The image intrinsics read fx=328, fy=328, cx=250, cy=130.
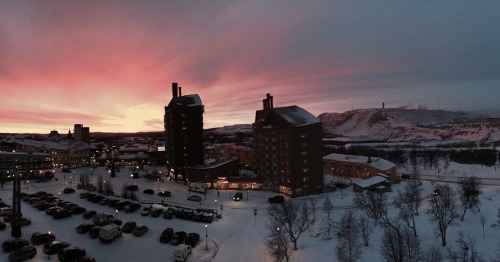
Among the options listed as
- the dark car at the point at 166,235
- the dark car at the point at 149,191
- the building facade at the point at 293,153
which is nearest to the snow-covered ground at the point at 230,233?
the dark car at the point at 166,235

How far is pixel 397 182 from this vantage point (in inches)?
2990

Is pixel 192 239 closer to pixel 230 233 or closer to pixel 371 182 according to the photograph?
pixel 230 233

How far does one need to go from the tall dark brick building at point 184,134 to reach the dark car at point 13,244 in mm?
46949

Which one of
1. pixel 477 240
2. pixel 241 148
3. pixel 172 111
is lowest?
pixel 477 240

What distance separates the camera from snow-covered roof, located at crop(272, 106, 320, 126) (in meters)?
65.1

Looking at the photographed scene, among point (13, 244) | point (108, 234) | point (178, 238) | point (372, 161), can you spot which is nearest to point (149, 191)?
point (108, 234)

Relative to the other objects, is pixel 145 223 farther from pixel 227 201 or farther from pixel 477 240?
pixel 477 240

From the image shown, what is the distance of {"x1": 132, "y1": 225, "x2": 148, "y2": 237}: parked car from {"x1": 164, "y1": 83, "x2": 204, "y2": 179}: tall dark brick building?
41.0 meters

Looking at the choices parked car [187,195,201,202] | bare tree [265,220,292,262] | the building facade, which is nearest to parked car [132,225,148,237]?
bare tree [265,220,292,262]

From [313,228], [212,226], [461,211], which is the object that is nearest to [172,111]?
[212,226]

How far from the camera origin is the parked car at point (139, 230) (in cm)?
3816

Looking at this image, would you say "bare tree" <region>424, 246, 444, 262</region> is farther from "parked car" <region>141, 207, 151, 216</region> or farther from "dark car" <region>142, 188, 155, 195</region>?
"dark car" <region>142, 188, 155, 195</region>

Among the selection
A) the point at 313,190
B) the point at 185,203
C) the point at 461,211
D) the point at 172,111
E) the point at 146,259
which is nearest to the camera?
the point at 146,259

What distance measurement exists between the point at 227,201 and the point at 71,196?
28.0m
